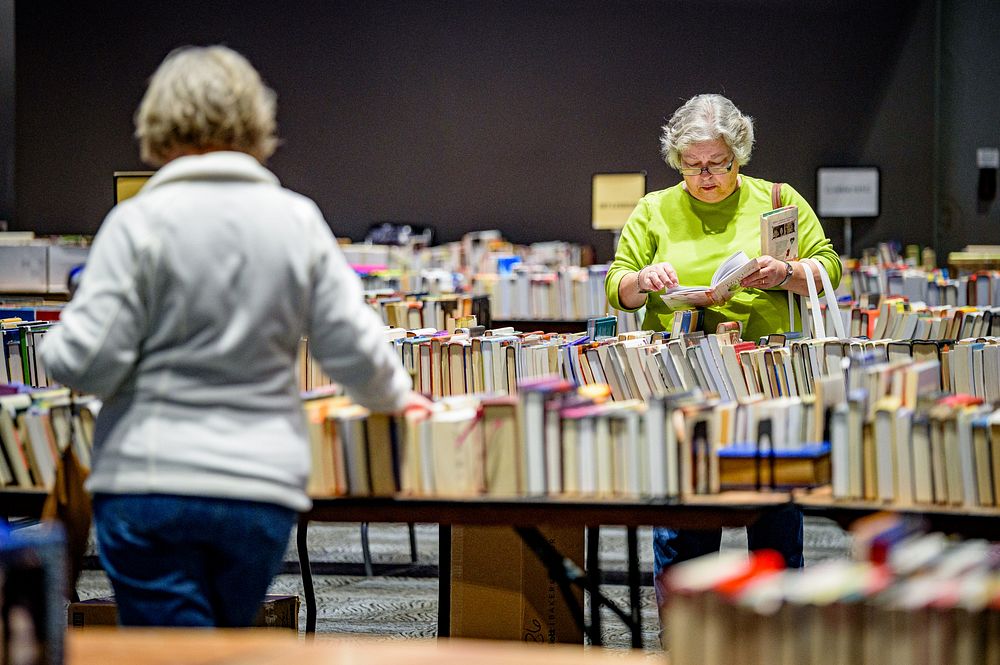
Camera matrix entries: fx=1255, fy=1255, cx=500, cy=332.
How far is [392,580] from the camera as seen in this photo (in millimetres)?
5699

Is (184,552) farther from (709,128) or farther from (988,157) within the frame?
(988,157)

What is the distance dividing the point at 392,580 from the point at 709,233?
2247 millimetres

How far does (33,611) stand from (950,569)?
1449 mm

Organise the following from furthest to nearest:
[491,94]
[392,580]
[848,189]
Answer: [491,94], [848,189], [392,580]

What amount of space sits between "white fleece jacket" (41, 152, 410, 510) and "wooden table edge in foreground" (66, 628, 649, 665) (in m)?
0.26

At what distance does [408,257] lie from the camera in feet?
36.5

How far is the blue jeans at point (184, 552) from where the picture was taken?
2.27 m

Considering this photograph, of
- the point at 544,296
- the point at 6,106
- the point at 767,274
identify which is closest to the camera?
the point at 767,274

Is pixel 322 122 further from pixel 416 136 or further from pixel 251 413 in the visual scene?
pixel 251 413

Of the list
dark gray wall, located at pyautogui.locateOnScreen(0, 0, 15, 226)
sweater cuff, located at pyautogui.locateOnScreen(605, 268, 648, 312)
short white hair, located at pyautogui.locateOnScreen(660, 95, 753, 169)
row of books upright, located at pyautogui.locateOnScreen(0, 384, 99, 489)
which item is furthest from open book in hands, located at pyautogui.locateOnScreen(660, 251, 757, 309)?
dark gray wall, located at pyautogui.locateOnScreen(0, 0, 15, 226)

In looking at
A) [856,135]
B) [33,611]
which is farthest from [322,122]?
[33,611]

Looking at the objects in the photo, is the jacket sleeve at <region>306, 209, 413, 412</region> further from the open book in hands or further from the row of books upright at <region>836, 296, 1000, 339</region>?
the row of books upright at <region>836, 296, 1000, 339</region>

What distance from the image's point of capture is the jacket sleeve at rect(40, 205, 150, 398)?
7.39ft

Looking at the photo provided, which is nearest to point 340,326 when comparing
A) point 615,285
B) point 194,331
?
point 194,331
